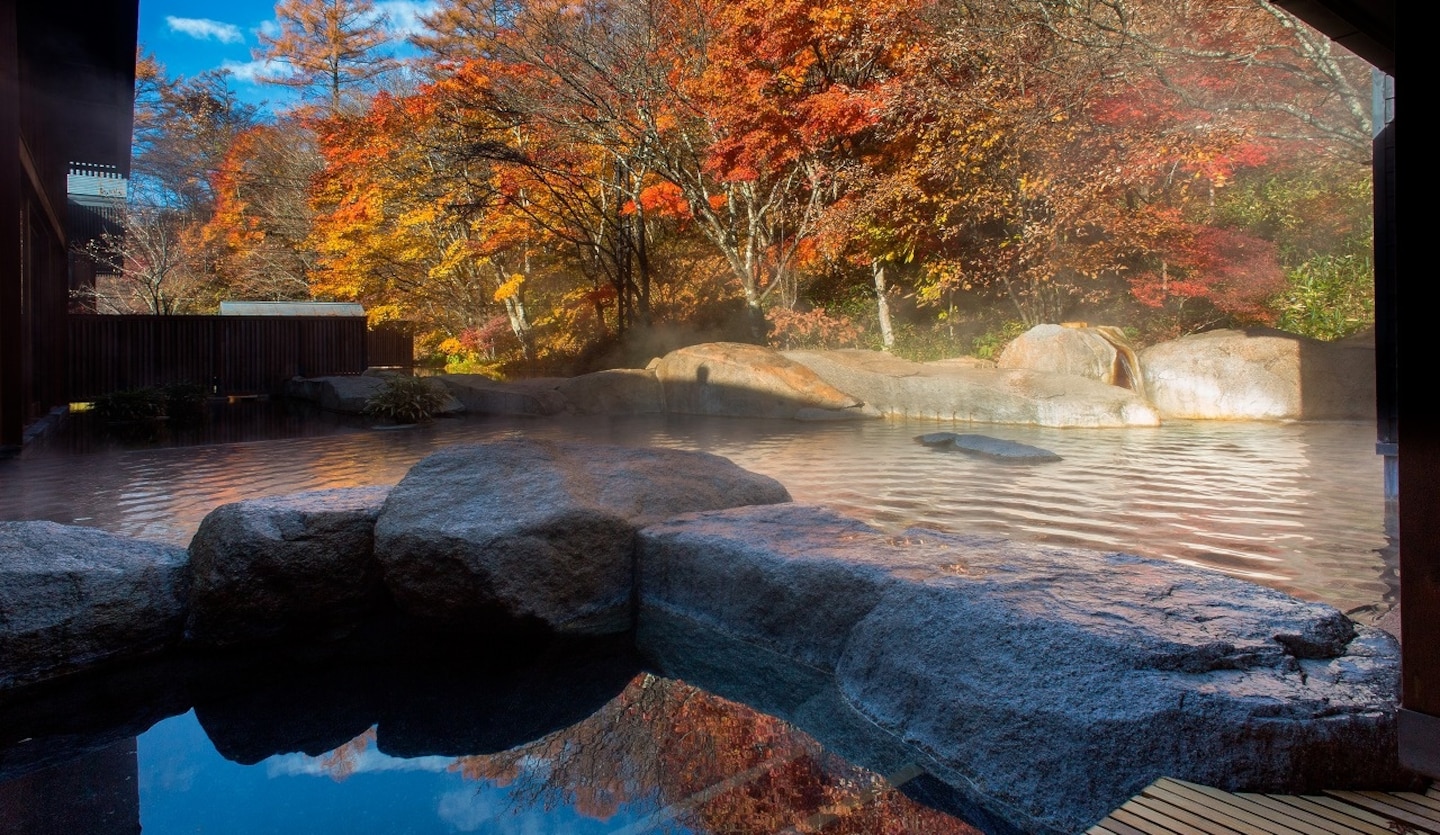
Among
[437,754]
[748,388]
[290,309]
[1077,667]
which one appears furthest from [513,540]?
[290,309]

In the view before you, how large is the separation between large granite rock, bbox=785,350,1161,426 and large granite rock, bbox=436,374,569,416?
374 cm

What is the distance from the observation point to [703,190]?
1628 cm

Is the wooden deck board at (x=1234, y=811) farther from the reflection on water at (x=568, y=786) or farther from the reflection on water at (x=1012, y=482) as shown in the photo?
the reflection on water at (x=1012, y=482)

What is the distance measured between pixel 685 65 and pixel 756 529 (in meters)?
12.9

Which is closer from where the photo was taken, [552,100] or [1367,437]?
[1367,437]

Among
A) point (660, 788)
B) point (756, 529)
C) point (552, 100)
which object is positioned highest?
point (552, 100)

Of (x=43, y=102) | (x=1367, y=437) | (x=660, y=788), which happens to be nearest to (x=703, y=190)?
(x=43, y=102)

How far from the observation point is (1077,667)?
2.29 meters

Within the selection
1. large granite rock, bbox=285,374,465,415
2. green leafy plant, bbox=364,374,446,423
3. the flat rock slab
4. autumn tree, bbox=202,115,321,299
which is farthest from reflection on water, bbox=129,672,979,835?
autumn tree, bbox=202,115,321,299

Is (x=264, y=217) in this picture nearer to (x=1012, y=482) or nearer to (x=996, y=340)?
(x=996, y=340)

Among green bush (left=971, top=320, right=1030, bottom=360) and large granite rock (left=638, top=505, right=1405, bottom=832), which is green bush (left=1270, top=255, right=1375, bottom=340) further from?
large granite rock (left=638, top=505, right=1405, bottom=832)

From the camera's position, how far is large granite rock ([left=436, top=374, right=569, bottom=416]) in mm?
13531

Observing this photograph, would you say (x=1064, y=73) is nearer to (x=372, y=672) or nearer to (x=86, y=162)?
(x=372, y=672)

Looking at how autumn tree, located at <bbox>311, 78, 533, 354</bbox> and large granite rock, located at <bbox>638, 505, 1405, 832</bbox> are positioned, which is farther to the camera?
autumn tree, located at <bbox>311, 78, 533, 354</bbox>
